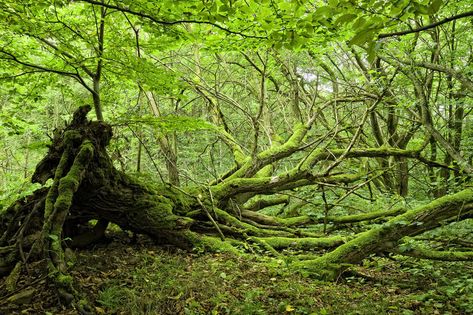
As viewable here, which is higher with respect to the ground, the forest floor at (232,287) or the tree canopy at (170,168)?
the tree canopy at (170,168)

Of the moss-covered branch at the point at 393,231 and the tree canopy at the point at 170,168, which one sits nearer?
the tree canopy at the point at 170,168

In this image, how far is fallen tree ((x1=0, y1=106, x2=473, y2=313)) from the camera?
3887 millimetres

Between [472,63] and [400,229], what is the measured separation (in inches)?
183

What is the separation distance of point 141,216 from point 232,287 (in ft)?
6.60

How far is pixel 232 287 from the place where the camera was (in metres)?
4.44

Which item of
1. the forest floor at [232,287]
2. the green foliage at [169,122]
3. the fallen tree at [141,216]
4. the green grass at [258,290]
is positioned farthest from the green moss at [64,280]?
the green foliage at [169,122]

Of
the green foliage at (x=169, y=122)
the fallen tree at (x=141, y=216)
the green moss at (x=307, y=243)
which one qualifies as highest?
the green foliage at (x=169, y=122)

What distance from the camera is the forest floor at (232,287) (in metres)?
3.73

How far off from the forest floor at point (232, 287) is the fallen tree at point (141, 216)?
0.29m

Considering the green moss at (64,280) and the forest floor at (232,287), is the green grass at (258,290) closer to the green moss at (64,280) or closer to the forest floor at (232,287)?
the forest floor at (232,287)

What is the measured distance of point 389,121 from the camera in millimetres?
11344

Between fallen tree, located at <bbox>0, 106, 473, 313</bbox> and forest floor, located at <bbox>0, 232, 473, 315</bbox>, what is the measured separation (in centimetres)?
29

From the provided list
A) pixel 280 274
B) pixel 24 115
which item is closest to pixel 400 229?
pixel 280 274

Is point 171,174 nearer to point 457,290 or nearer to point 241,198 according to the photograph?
point 241,198
